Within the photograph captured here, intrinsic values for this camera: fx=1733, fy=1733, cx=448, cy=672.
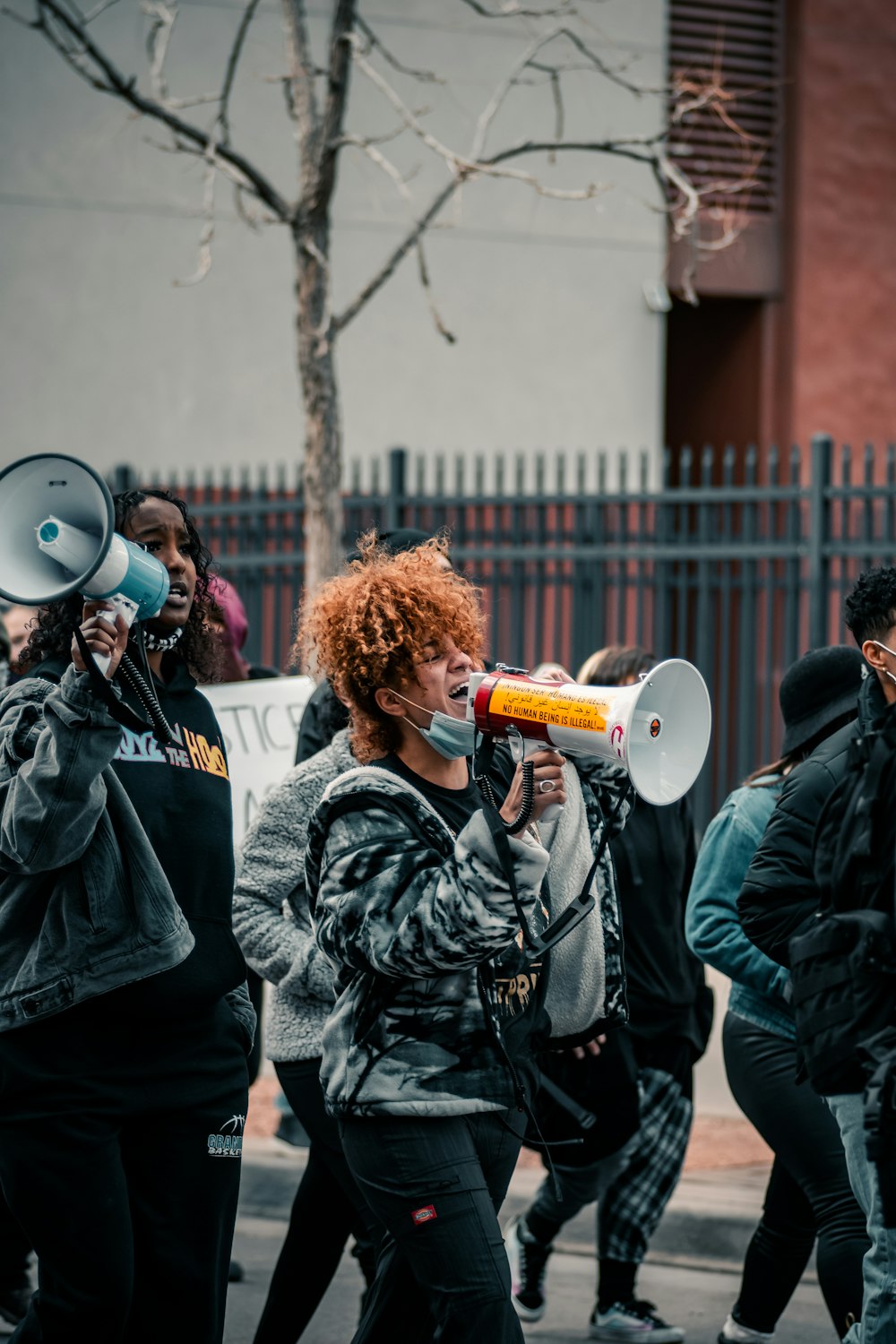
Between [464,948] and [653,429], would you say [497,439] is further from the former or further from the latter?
[464,948]

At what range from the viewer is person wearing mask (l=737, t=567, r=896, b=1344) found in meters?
3.52

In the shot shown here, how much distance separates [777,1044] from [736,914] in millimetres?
332

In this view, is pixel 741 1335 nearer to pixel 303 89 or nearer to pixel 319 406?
pixel 319 406

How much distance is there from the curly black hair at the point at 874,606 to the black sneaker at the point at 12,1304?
3046 mm

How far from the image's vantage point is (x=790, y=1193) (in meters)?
4.50

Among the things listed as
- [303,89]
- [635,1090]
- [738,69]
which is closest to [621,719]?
[635,1090]

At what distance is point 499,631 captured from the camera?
31.6ft

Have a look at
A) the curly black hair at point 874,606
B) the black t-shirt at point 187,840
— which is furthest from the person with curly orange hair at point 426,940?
the curly black hair at point 874,606

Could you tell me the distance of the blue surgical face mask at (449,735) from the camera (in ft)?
10.8

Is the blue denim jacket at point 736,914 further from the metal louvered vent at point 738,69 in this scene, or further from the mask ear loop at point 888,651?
the metal louvered vent at point 738,69

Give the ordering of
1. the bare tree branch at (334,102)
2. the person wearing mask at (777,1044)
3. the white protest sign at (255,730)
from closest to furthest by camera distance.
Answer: the person wearing mask at (777,1044) < the white protest sign at (255,730) < the bare tree branch at (334,102)

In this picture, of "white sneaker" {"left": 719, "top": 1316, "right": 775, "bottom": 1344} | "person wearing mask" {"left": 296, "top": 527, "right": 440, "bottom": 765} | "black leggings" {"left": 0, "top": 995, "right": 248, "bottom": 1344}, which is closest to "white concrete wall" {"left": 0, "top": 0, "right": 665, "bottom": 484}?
"person wearing mask" {"left": 296, "top": 527, "right": 440, "bottom": 765}

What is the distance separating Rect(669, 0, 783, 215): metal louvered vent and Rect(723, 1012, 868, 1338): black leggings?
10367 mm

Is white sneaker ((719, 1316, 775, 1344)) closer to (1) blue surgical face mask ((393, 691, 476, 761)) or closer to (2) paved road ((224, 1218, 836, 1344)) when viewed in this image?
(2) paved road ((224, 1218, 836, 1344))
